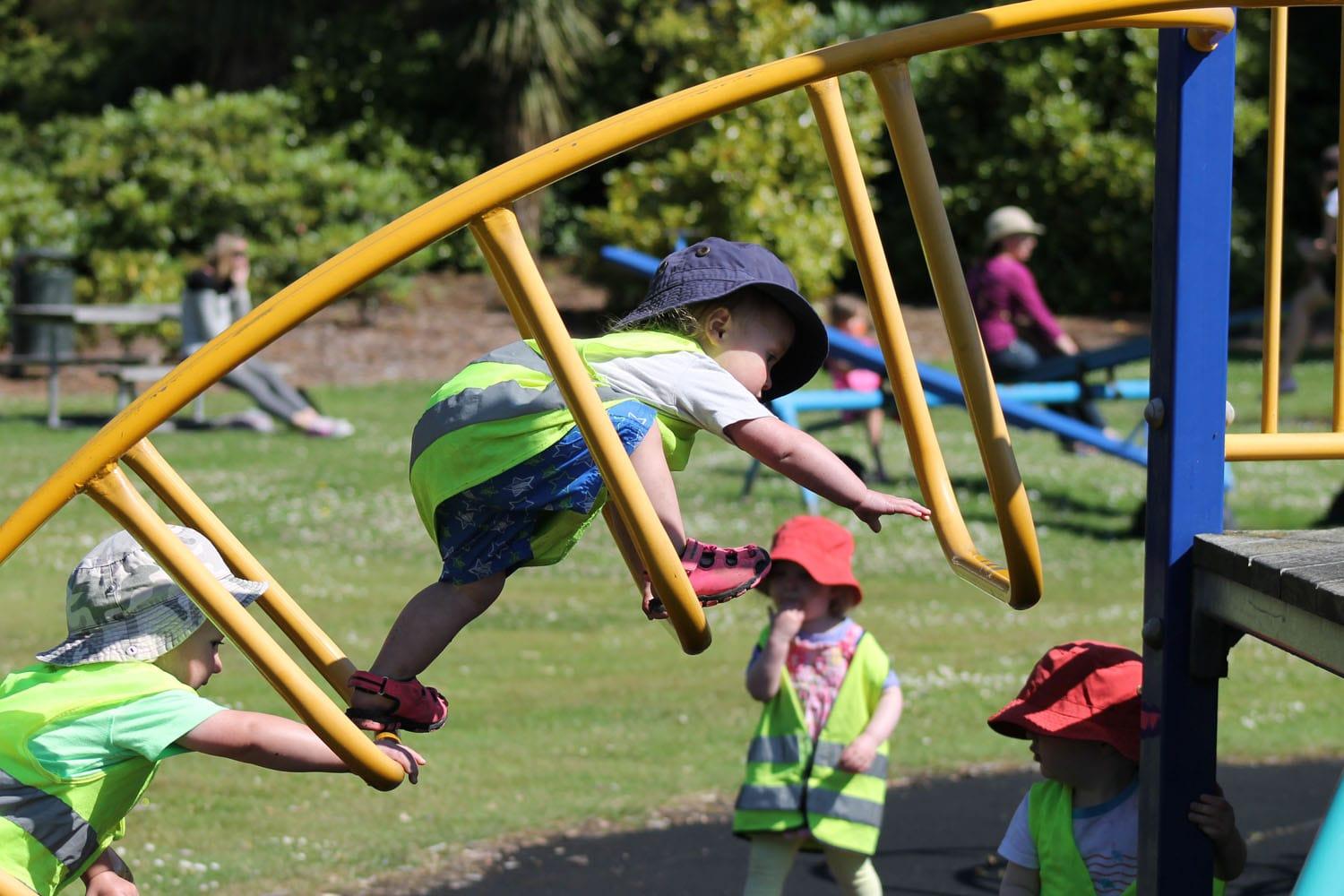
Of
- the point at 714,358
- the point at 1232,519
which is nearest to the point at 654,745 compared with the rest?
the point at 714,358

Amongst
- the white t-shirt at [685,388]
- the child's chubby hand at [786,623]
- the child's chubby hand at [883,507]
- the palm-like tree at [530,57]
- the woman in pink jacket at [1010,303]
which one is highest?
the palm-like tree at [530,57]

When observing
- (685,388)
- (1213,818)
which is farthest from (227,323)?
(1213,818)

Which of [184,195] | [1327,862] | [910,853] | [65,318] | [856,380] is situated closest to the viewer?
[1327,862]

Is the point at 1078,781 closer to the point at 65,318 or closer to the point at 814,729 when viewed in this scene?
the point at 814,729

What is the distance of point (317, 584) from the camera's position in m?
8.45

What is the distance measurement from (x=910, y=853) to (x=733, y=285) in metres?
2.96

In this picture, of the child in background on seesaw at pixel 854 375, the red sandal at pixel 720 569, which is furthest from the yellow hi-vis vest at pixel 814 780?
the child in background on seesaw at pixel 854 375

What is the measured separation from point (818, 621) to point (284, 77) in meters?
17.6

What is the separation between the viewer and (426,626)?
8.81 feet

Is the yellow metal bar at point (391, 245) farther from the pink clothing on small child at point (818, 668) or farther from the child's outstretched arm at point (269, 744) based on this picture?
the pink clothing on small child at point (818, 668)

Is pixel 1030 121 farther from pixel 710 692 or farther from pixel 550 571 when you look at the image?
pixel 710 692

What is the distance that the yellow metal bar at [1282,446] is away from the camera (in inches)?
114

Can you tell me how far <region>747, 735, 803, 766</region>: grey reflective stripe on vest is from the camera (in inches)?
165

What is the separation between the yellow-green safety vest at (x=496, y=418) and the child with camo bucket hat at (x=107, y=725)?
36 centimetres
